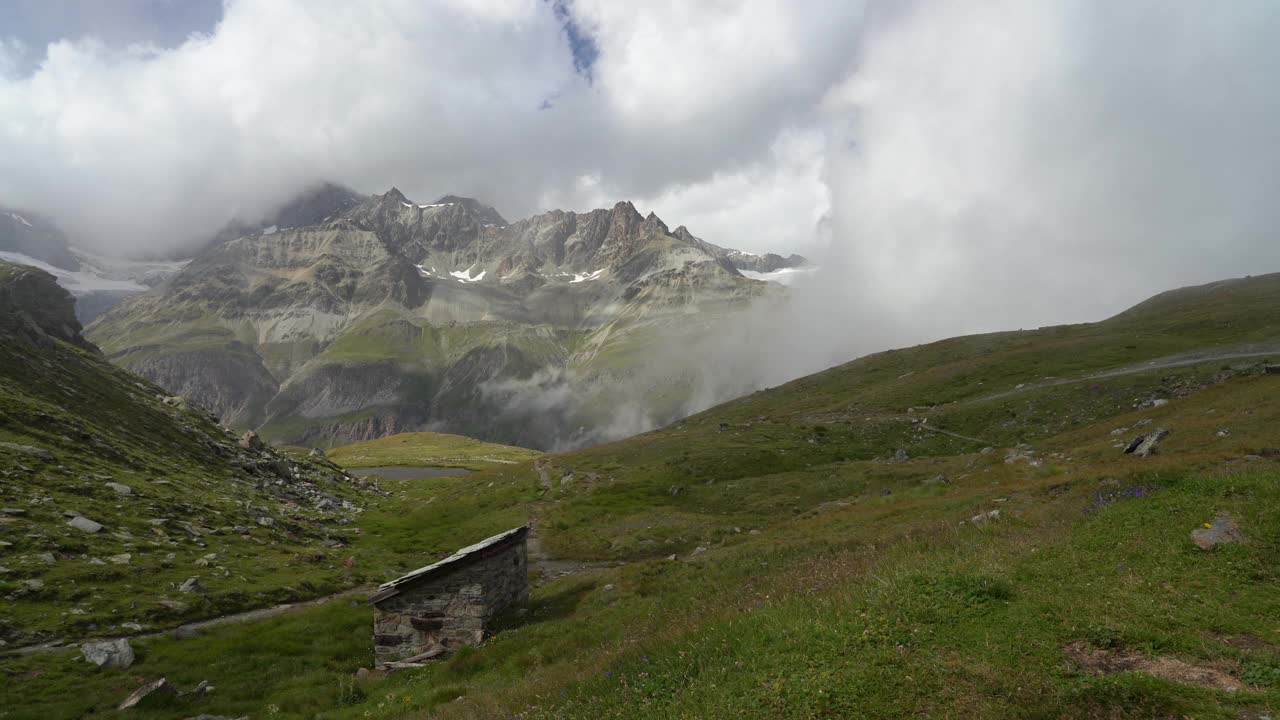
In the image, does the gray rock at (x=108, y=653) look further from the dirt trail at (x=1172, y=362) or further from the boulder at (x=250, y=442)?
the dirt trail at (x=1172, y=362)

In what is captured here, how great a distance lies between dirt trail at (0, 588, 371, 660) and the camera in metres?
19.5

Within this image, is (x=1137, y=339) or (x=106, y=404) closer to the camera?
(x=106, y=404)

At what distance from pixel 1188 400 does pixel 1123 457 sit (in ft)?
82.4

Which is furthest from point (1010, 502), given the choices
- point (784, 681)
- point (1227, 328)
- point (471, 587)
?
point (1227, 328)

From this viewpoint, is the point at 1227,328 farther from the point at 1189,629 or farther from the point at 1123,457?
the point at 1189,629

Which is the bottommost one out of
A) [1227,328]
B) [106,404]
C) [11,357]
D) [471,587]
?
[471,587]

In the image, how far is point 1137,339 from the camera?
95.1 metres

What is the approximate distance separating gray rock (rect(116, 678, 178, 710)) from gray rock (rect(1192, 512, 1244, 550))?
29444mm

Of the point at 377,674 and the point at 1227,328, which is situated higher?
the point at 1227,328

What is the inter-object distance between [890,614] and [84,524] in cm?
3961

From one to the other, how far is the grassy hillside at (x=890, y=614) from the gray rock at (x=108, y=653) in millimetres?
421

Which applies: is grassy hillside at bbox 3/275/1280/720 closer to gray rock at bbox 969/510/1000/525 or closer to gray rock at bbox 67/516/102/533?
gray rock at bbox 969/510/1000/525

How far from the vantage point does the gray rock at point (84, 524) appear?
95.0 feet

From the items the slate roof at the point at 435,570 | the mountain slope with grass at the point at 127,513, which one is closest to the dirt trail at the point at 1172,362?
the slate roof at the point at 435,570
